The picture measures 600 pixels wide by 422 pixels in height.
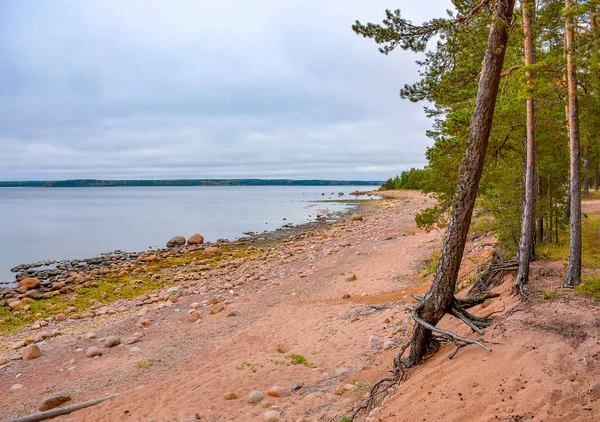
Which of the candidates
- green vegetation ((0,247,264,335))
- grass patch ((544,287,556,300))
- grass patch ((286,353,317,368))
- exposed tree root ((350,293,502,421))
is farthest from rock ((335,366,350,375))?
green vegetation ((0,247,264,335))

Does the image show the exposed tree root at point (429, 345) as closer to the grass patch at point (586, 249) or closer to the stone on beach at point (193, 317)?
the grass patch at point (586, 249)

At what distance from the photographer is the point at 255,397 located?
276 inches

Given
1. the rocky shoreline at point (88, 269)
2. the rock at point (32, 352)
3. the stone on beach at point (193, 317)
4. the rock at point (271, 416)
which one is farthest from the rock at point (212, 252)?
the rock at point (271, 416)

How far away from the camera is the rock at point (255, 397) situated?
275 inches

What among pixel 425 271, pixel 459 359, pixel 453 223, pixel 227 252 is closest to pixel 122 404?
pixel 459 359

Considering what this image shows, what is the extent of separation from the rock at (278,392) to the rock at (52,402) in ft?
13.9

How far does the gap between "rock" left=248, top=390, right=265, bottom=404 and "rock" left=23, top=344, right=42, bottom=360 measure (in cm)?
715

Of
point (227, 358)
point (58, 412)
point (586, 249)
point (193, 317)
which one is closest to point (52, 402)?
point (58, 412)

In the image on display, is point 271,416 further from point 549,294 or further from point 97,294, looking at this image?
point 97,294

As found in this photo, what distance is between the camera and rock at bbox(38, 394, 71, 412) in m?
7.72

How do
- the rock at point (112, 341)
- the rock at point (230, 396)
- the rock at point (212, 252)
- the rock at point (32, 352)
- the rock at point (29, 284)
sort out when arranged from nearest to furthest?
the rock at point (230, 396)
the rock at point (32, 352)
the rock at point (112, 341)
the rock at point (29, 284)
the rock at point (212, 252)

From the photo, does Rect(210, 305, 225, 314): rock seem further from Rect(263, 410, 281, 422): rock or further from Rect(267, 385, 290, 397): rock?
Rect(263, 410, 281, 422): rock

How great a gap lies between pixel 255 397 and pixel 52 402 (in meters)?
4.16

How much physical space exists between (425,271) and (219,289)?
8.40 metres
